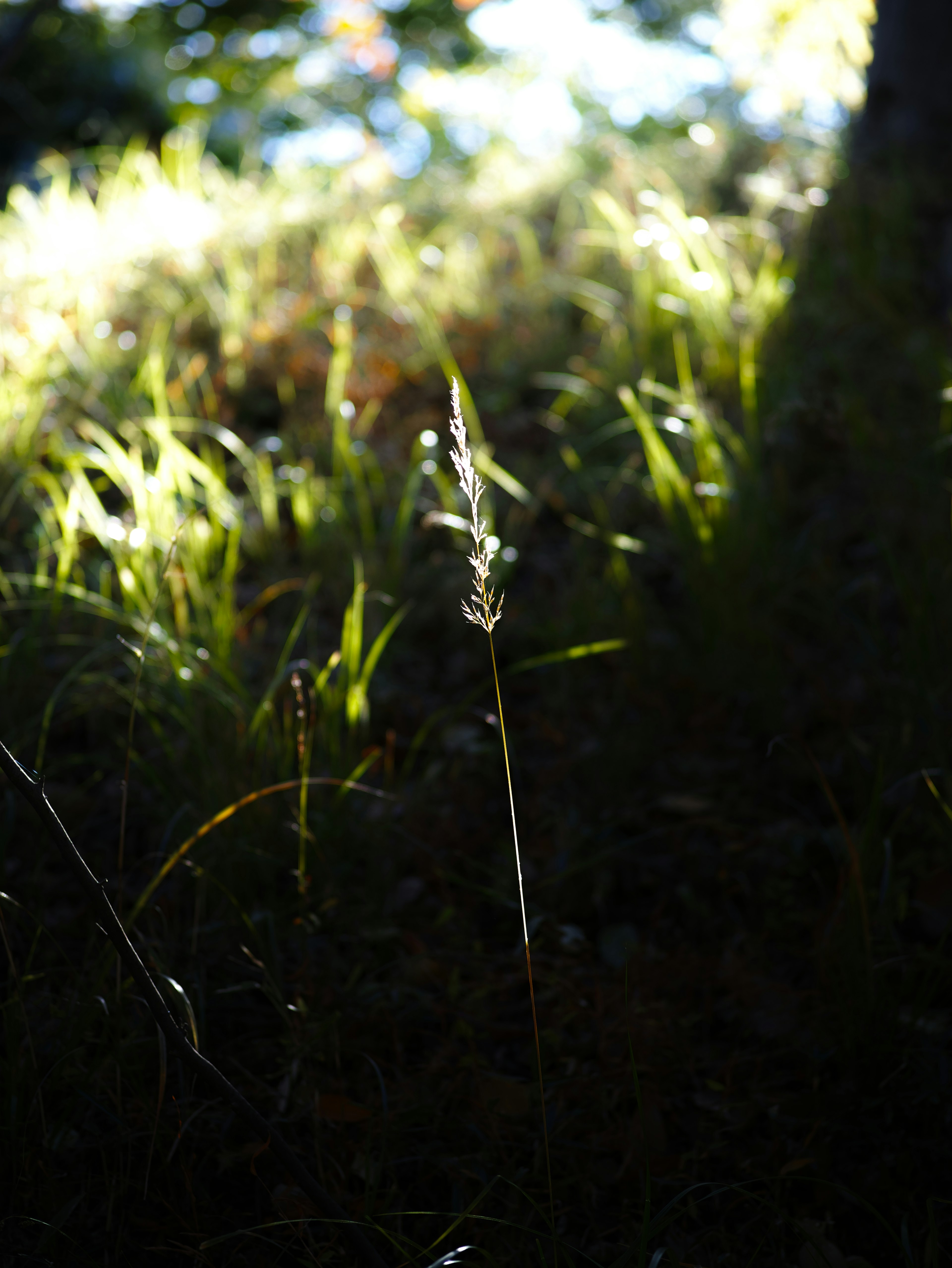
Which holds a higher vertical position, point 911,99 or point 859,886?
point 911,99

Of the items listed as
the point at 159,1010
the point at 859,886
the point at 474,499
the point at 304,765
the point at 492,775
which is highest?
the point at 474,499

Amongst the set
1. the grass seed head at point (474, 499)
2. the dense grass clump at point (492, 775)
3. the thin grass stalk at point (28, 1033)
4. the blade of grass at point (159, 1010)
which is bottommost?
the dense grass clump at point (492, 775)

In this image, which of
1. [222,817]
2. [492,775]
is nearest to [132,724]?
[222,817]

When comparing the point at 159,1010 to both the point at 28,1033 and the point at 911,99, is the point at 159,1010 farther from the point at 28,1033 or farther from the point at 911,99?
the point at 911,99

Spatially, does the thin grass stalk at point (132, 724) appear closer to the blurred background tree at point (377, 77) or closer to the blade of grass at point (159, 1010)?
the blade of grass at point (159, 1010)

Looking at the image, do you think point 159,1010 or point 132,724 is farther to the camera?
point 132,724

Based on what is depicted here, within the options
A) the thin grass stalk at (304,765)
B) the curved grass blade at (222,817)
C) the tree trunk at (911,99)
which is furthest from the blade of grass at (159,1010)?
the tree trunk at (911,99)

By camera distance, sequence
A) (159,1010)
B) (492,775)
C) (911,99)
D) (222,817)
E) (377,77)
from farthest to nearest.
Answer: (377,77) → (911,99) → (492,775) → (222,817) → (159,1010)

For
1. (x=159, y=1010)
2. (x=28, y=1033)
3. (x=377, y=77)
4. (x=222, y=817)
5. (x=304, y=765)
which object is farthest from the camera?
(x=377, y=77)

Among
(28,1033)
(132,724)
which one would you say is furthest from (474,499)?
(28,1033)
